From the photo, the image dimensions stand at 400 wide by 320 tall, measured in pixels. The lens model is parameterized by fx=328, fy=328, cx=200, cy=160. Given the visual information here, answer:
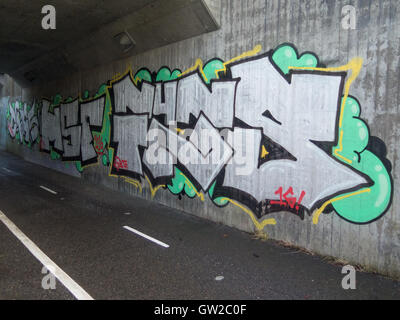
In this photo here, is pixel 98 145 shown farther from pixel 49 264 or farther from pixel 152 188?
pixel 49 264

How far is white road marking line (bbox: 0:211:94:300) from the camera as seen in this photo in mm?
4066

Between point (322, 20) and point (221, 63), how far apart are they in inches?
89.4

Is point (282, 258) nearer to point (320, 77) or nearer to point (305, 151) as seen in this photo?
point (305, 151)

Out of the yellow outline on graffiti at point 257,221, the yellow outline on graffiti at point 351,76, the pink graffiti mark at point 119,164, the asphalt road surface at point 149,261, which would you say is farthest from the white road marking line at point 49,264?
the yellow outline on graffiti at point 351,76

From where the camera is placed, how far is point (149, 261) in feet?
16.7

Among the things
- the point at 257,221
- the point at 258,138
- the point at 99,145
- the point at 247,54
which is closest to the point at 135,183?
the point at 99,145

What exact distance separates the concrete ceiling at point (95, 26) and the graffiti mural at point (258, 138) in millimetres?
878

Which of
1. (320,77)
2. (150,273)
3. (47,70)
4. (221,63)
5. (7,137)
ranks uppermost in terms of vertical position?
(47,70)

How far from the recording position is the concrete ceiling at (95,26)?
739cm

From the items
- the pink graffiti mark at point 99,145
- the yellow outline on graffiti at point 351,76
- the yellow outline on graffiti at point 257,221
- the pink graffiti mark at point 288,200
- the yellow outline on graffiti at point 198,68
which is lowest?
the yellow outline on graffiti at point 257,221

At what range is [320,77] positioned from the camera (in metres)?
5.25

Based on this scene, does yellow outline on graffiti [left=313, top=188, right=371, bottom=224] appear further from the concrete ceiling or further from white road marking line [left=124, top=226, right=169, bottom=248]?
the concrete ceiling

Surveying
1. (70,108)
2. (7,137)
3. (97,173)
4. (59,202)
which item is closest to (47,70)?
(70,108)

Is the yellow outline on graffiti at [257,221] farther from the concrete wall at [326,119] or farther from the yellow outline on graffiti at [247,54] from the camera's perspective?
the yellow outline on graffiti at [247,54]
